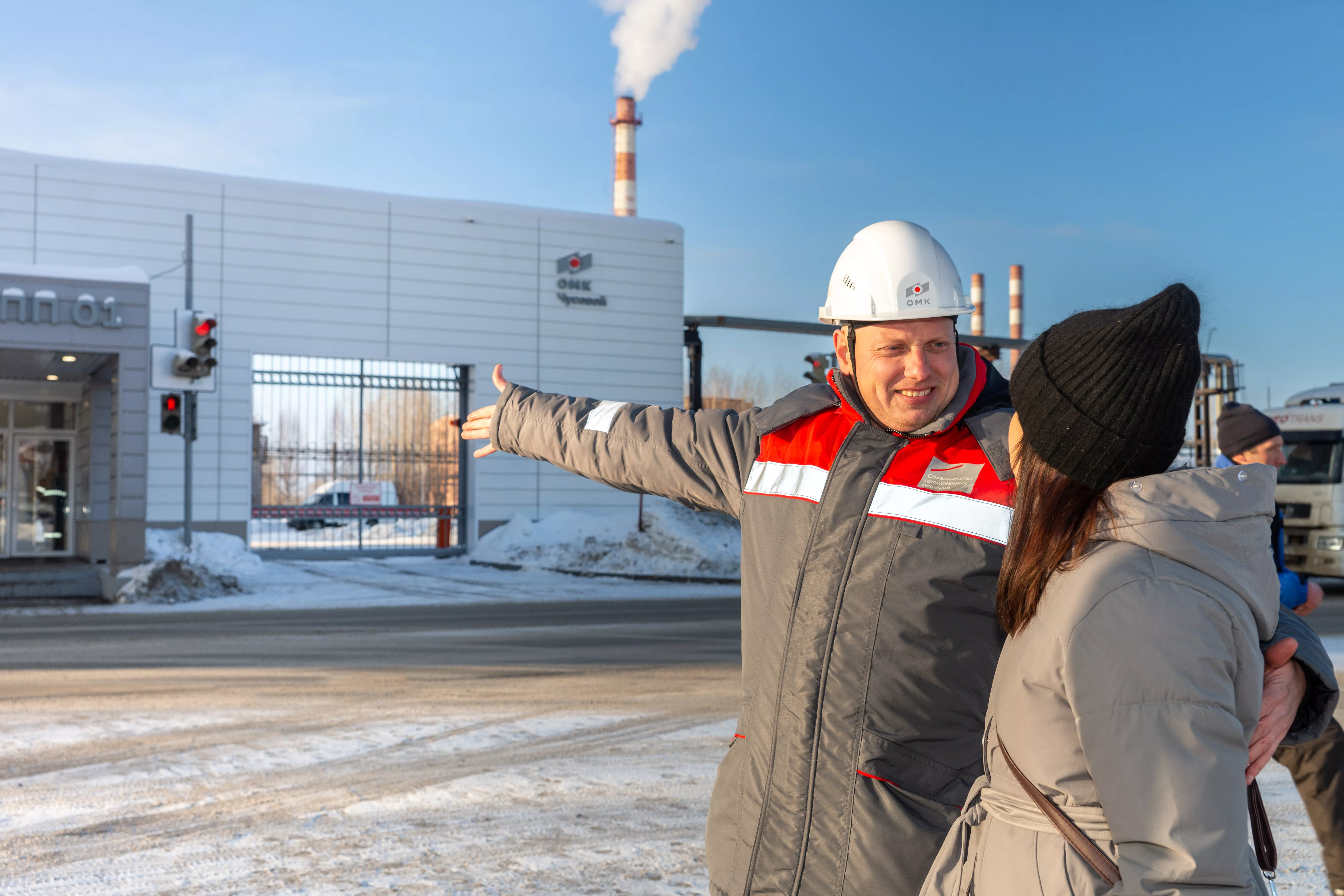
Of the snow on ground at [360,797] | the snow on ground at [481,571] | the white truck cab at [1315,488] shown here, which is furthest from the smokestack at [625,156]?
the snow on ground at [360,797]

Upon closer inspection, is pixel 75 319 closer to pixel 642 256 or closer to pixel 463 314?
pixel 463 314

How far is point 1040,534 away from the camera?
1.62 metres

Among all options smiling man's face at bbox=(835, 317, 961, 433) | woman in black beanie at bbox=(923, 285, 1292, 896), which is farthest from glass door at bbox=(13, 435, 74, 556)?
woman in black beanie at bbox=(923, 285, 1292, 896)

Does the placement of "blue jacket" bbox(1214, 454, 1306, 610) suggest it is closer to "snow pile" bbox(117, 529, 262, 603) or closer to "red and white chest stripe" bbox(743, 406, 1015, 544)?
"red and white chest stripe" bbox(743, 406, 1015, 544)

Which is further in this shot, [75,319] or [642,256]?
[642,256]

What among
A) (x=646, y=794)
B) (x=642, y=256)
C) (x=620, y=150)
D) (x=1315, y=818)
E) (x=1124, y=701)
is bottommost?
Result: (x=646, y=794)

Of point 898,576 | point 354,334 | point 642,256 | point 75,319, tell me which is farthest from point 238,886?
point 642,256

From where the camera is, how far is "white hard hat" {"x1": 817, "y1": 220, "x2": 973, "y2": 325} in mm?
2512

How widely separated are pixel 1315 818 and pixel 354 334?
26.2m

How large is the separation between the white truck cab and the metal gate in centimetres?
1797

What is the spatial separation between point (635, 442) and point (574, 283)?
1091 inches

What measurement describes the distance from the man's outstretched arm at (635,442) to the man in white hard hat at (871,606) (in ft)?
0.45

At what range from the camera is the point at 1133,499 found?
151 centimetres

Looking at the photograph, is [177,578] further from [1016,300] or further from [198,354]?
[1016,300]
